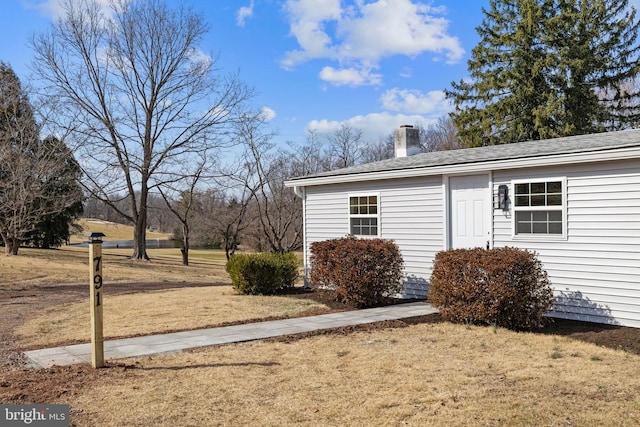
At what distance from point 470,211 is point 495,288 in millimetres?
2727

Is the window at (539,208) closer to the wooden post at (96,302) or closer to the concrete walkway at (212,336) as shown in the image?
the concrete walkway at (212,336)

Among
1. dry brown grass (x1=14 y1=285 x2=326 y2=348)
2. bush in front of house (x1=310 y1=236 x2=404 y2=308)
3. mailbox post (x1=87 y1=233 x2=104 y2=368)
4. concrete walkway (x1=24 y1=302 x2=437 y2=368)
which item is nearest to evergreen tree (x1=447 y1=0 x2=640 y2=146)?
bush in front of house (x1=310 y1=236 x2=404 y2=308)

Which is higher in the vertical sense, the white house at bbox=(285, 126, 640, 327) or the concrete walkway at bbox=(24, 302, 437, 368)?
the white house at bbox=(285, 126, 640, 327)

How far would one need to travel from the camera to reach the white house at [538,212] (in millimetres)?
8039

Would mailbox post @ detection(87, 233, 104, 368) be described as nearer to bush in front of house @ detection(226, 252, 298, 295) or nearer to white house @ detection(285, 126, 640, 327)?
bush in front of house @ detection(226, 252, 298, 295)

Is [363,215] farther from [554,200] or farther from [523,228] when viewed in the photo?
[554,200]

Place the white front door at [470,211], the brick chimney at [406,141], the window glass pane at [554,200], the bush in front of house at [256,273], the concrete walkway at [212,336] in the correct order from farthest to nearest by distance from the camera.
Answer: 1. the brick chimney at [406,141]
2. the bush in front of house at [256,273]
3. the white front door at [470,211]
4. the window glass pane at [554,200]
5. the concrete walkway at [212,336]

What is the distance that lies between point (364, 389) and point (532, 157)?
18.2 ft

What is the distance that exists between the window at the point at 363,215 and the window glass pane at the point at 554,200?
3923 mm

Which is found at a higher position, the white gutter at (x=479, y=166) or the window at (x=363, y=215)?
the white gutter at (x=479, y=166)

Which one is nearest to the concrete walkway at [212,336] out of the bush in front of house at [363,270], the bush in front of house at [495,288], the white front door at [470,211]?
the bush in front of house at [363,270]

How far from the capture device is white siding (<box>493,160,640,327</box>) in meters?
7.93

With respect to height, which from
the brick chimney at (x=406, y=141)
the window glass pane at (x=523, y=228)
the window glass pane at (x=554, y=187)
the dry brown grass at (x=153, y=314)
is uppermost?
the brick chimney at (x=406, y=141)

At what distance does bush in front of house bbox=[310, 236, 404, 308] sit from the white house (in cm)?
107
